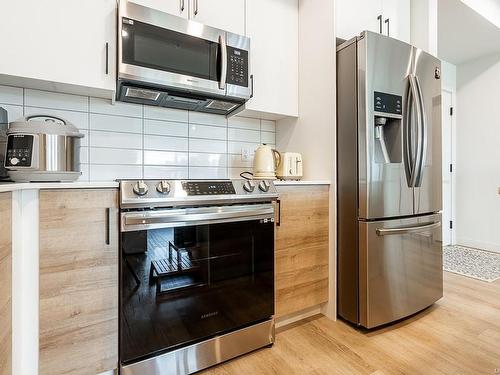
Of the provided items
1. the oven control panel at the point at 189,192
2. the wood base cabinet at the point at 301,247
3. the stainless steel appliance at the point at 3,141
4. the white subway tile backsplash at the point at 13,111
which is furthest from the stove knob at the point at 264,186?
the white subway tile backsplash at the point at 13,111

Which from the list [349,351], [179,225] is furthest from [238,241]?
[349,351]

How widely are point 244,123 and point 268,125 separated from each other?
23 cm

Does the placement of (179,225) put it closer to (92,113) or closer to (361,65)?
(92,113)

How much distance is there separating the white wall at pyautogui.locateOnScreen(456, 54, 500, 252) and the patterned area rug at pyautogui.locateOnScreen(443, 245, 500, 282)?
0.26m

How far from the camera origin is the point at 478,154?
3572 mm

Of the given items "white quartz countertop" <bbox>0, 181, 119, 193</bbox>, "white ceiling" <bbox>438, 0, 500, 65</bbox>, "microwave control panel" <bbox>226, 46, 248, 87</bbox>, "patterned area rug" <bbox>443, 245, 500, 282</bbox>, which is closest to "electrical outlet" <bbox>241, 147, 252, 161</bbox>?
"microwave control panel" <bbox>226, 46, 248, 87</bbox>

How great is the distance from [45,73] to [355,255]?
1923 mm

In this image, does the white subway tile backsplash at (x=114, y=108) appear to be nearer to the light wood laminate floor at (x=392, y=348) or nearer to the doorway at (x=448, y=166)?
the light wood laminate floor at (x=392, y=348)

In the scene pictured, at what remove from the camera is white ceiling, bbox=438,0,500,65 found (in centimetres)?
253

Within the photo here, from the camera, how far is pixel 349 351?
4.97 feet

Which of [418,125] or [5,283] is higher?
[418,125]

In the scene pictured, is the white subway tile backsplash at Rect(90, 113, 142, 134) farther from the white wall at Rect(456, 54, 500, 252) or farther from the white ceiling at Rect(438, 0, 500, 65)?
the white wall at Rect(456, 54, 500, 252)

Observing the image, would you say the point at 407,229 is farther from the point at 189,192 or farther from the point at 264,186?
the point at 189,192

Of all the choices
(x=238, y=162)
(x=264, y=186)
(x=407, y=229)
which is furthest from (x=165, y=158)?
(x=407, y=229)
